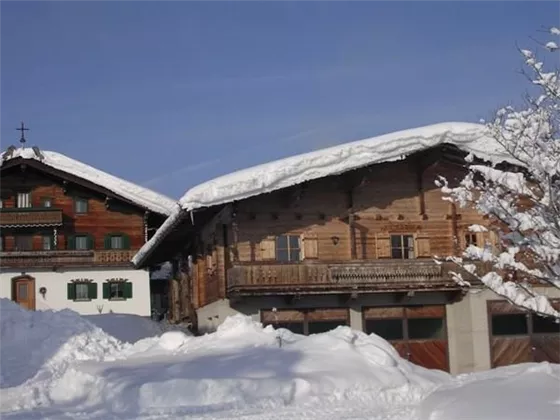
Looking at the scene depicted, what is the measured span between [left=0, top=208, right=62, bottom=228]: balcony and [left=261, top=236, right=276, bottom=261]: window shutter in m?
15.6

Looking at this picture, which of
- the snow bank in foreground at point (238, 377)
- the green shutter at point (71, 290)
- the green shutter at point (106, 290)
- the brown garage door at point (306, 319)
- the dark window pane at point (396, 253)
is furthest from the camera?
the green shutter at point (106, 290)

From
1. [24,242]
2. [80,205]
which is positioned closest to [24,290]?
[24,242]

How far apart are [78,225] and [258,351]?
23.0 metres

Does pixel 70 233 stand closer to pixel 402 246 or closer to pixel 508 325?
pixel 402 246

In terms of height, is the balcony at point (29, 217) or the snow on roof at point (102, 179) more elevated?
the snow on roof at point (102, 179)

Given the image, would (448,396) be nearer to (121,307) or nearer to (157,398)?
(157,398)

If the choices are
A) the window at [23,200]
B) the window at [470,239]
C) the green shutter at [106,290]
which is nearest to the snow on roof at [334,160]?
the window at [470,239]

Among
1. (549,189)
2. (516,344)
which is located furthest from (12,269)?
(549,189)

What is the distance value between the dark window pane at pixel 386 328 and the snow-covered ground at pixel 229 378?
242 inches

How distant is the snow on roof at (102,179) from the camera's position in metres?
38.7

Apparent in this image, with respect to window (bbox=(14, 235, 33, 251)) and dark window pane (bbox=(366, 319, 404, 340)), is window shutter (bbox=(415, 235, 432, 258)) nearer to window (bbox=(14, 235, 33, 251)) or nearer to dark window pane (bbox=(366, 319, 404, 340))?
dark window pane (bbox=(366, 319, 404, 340))

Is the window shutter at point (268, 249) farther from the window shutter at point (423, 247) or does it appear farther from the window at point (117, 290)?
the window at point (117, 290)

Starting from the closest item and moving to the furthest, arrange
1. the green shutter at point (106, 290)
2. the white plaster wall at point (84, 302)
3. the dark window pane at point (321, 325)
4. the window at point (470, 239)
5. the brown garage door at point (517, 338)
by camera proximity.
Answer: the dark window pane at point (321, 325)
the brown garage door at point (517, 338)
the window at point (470, 239)
the white plaster wall at point (84, 302)
the green shutter at point (106, 290)

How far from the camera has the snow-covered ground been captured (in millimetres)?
14719
